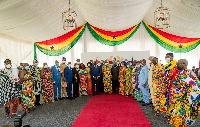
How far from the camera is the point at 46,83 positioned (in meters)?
5.73

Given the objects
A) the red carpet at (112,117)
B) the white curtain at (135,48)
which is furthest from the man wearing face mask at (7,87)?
the white curtain at (135,48)

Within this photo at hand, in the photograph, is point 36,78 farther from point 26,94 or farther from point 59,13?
point 59,13

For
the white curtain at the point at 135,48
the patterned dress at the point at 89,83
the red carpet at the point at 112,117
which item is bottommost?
the red carpet at the point at 112,117

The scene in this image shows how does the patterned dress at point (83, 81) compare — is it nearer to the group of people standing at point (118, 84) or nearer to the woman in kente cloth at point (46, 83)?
the group of people standing at point (118, 84)

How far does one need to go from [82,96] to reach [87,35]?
18.9ft

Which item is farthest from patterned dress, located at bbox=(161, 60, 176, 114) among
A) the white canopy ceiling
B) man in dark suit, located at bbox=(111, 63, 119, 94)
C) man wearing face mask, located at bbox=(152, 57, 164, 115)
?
man in dark suit, located at bbox=(111, 63, 119, 94)

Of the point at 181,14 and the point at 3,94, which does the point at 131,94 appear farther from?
the point at 3,94

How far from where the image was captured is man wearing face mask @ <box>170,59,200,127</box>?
2.84m

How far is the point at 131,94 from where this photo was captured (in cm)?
706

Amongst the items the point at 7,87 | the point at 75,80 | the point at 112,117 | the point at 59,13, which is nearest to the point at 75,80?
the point at 75,80

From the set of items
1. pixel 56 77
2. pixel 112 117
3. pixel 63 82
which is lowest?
pixel 112 117

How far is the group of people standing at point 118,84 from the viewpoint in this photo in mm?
2988

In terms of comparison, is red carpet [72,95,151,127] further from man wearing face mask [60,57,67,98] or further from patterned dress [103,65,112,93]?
patterned dress [103,65,112,93]

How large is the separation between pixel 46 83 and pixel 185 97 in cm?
442
